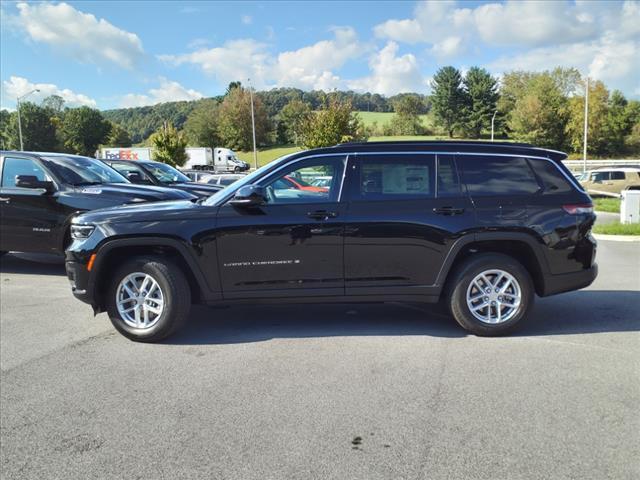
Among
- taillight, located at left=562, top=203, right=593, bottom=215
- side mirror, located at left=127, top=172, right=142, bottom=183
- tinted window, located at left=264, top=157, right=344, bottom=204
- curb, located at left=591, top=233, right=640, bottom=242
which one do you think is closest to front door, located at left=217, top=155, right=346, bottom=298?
tinted window, located at left=264, top=157, right=344, bottom=204

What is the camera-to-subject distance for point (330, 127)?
39.7 metres

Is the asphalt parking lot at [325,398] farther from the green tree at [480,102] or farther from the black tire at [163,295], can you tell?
the green tree at [480,102]

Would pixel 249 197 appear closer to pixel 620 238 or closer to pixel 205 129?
pixel 620 238

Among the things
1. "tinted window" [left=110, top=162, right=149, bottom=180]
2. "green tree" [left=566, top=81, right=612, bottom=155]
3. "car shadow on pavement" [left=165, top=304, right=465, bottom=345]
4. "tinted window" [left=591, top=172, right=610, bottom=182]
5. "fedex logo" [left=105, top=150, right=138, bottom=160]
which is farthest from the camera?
"green tree" [left=566, top=81, right=612, bottom=155]

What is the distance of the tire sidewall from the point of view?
4.92m

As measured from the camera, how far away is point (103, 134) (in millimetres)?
109938

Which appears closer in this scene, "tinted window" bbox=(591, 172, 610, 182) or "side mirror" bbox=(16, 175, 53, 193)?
"side mirror" bbox=(16, 175, 53, 193)

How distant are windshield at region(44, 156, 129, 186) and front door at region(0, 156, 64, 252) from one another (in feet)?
0.82

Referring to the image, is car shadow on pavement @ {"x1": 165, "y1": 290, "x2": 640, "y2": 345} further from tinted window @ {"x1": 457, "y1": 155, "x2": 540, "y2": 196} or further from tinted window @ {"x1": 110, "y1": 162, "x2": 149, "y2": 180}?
tinted window @ {"x1": 110, "y1": 162, "x2": 149, "y2": 180}

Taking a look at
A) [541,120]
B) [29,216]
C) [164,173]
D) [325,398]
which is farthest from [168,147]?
[541,120]

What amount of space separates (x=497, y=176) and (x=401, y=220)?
Result: 3.56 ft

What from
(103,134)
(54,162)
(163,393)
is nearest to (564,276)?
(163,393)

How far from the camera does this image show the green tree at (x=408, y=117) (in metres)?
92.6

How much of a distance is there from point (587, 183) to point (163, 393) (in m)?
24.9
